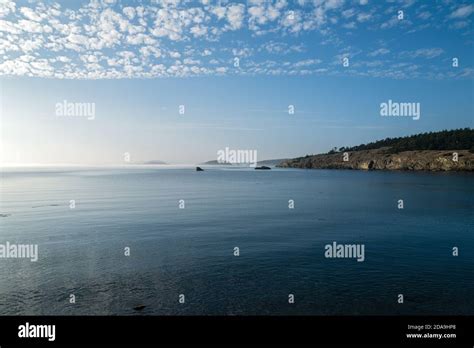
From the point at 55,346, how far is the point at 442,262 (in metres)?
23.8

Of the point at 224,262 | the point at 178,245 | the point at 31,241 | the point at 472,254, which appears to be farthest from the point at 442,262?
the point at 31,241

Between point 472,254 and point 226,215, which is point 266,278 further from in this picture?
point 226,215

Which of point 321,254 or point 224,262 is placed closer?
point 224,262

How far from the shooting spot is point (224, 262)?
22.1 m

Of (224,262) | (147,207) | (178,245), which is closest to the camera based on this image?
(224,262)

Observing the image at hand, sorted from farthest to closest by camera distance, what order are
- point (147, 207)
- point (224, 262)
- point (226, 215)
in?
1. point (147, 207)
2. point (226, 215)
3. point (224, 262)

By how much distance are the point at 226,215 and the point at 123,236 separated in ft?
54.2

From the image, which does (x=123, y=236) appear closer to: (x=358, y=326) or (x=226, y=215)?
(x=226, y=215)

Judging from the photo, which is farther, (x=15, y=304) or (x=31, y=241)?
(x=31, y=241)

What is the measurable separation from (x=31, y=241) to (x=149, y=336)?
20789mm

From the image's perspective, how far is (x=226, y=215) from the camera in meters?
44.4

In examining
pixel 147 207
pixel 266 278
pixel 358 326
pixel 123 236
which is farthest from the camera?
pixel 147 207

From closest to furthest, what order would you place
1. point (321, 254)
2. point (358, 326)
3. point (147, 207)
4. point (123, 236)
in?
point (358, 326) → point (321, 254) → point (123, 236) → point (147, 207)

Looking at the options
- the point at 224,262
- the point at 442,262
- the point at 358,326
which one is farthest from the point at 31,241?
the point at 442,262
